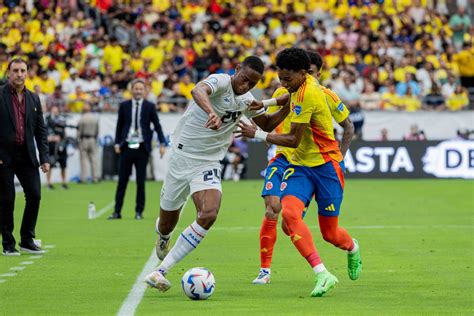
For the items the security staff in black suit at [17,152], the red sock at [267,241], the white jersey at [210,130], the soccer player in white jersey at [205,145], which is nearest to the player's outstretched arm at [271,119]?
the soccer player in white jersey at [205,145]

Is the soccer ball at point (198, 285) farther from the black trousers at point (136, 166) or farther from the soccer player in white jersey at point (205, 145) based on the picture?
the black trousers at point (136, 166)

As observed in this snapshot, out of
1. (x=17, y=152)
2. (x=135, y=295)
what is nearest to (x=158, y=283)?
(x=135, y=295)

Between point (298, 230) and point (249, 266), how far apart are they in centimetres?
257

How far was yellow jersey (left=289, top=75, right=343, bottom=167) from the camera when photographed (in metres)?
10.9

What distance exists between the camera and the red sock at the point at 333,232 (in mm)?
11258

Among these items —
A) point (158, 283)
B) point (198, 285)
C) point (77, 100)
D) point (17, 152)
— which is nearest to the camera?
point (198, 285)

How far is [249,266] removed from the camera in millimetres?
13305

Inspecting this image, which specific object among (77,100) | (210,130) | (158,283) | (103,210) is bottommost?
(103,210)

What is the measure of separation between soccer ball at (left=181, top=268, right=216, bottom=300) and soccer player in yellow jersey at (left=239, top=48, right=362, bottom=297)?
900 mm

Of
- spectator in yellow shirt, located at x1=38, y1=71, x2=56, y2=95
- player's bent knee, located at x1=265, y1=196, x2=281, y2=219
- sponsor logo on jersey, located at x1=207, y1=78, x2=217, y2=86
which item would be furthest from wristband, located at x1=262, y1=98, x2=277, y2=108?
spectator in yellow shirt, located at x1=38, y1=71, x2=56, y2=95

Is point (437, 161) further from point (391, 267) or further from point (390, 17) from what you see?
point (391, 267)

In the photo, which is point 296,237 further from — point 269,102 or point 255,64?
point 255,64

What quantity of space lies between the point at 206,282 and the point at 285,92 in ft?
8.13

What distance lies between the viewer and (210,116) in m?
10.4
